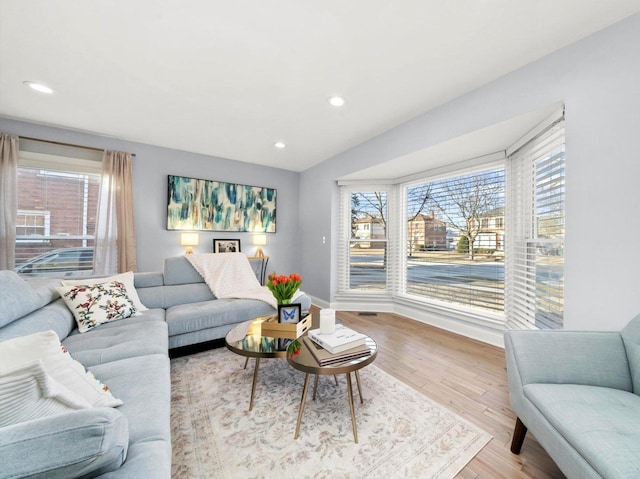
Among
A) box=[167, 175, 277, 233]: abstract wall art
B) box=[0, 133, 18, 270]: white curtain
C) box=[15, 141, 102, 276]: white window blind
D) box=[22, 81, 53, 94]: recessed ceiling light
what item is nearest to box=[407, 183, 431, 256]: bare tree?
box=[167, 175, 277, 233]: abstract wall art

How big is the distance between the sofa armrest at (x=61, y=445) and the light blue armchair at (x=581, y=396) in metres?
1.49

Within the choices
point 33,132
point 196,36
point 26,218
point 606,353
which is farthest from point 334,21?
point 26,218

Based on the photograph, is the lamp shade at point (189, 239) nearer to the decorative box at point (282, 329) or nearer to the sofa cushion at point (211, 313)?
the sofa cushion at point (211, 313)

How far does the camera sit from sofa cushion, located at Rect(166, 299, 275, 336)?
232 centimetres

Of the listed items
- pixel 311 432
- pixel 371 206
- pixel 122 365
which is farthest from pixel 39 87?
pixel 371 206

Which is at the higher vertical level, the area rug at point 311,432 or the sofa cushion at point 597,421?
the sofa cushion at point 597,421

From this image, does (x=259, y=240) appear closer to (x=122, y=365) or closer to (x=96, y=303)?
(x=96, y=303)

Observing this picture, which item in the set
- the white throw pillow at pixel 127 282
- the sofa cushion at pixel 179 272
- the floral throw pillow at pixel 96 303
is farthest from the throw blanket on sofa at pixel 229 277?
the floral throw pillow at pixel 96 303

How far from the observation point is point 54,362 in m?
0.95

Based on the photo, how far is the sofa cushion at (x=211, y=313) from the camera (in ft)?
7.62

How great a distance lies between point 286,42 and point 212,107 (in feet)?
4.14

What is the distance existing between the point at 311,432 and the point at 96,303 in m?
1.97

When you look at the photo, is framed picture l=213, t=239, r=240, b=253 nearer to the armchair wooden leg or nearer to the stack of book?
the stack of book

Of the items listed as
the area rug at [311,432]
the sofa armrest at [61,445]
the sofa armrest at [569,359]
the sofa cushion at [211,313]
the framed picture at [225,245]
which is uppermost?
the framed picture at [225,245]
